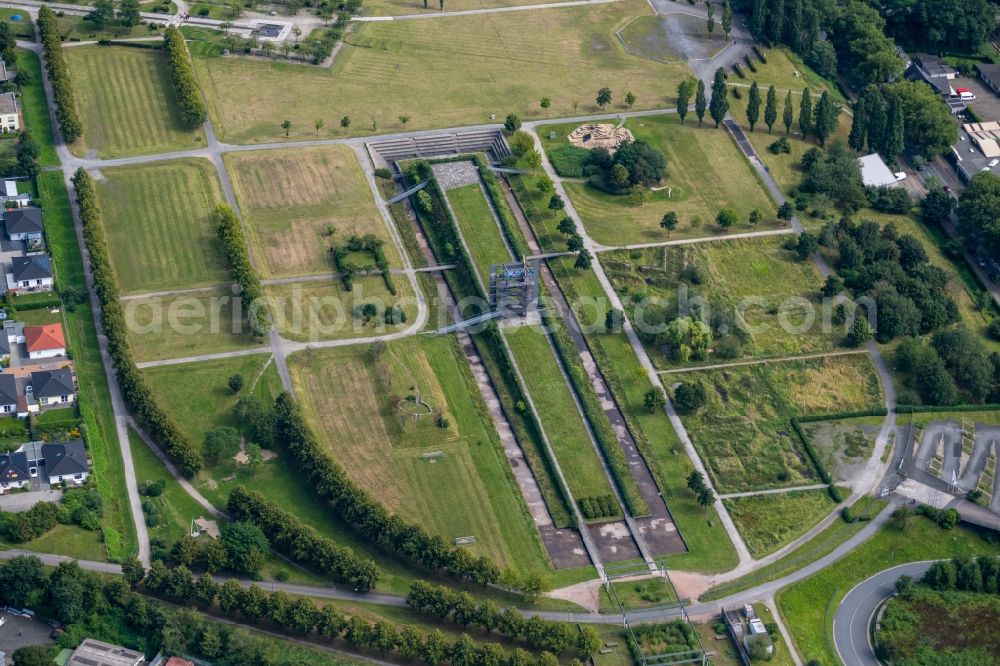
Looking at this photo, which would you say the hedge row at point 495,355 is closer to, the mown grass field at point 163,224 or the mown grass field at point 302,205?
the mown grass field at point 302,205

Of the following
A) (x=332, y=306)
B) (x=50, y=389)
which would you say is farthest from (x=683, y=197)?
(x=50, y=389)

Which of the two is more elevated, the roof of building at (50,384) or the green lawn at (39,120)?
the green lawn at (39,120)

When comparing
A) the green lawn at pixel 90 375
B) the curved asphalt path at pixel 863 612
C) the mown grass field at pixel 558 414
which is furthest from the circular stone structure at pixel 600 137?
the curved asphalt path at pixel 863 612

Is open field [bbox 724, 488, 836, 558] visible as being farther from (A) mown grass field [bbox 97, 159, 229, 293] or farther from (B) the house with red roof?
(B) the house with red roof

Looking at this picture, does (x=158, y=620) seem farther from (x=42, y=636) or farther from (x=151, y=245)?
(x=151, y=245)

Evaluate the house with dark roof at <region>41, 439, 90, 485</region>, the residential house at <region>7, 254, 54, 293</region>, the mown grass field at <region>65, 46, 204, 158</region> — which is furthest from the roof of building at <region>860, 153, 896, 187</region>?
the house with dark roof at <region>41, 439, 90, 485</region>

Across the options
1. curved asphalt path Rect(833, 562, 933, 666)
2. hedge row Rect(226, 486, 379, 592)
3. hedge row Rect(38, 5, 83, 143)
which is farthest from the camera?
hedge row Rect(38, 5, 83, 143)
